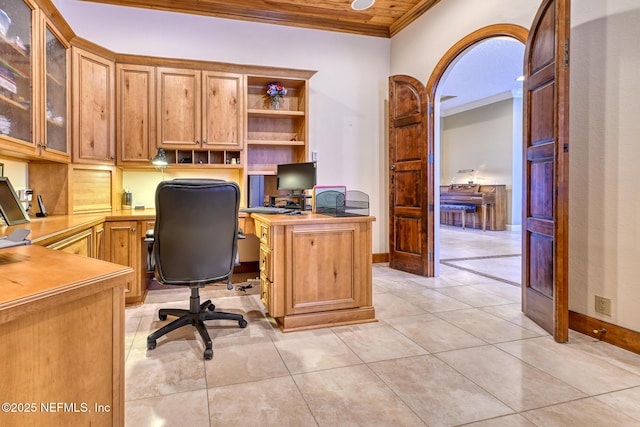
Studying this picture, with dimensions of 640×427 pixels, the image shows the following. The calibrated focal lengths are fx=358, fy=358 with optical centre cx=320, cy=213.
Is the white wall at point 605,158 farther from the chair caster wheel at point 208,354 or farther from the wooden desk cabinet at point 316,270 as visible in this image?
the chair caster wheel at point 208,354

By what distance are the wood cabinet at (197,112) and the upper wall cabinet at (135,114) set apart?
0.29 ft

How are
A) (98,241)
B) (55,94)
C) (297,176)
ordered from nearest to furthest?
(55,94)
(98,241)
(297,176)

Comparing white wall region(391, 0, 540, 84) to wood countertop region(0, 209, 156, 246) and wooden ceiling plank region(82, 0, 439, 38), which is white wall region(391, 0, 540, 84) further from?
wood countertop region(0, 209, 156, 246)

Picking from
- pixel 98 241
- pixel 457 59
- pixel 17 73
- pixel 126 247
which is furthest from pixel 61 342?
pixel 457 59

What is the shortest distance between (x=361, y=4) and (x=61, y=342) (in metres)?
4.38

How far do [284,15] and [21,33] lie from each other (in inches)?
113

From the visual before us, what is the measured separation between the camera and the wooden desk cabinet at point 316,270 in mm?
2611

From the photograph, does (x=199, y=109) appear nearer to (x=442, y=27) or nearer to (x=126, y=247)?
(x=126, y=247)

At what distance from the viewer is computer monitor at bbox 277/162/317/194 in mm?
3519

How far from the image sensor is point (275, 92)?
4199 mm

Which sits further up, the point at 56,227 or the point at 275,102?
the point at 275,102

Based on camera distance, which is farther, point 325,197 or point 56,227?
point 325,197

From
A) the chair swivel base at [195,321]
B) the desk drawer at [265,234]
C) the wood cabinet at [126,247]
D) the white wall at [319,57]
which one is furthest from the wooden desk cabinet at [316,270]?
the white wall at [319,57]

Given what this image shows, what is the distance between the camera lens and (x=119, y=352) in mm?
1077
